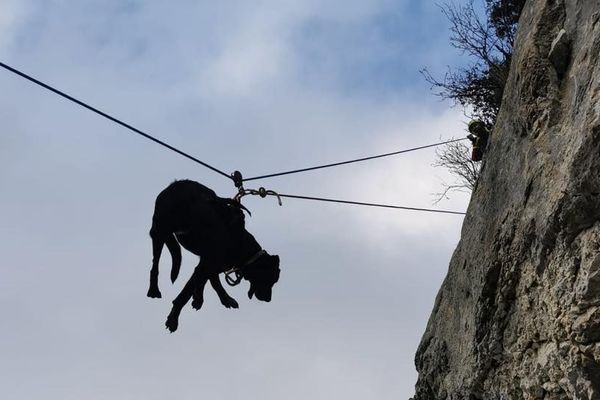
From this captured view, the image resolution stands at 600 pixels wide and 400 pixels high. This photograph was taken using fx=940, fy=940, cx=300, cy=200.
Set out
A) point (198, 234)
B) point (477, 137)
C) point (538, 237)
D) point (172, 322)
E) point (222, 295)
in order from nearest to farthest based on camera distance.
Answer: point (538, 237) < point (172, 322) < point (198, 234) < point (222, 295) < point (477, 137)

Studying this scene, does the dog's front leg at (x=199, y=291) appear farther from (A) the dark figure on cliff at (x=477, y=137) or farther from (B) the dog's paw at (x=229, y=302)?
(A) the dark figure on cliff at (x=477, y=137)

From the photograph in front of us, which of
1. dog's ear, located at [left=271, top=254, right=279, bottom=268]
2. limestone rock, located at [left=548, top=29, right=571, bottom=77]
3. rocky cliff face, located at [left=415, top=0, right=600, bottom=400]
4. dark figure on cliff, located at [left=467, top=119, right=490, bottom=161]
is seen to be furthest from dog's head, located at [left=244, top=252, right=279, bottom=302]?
limestone rock, located at [left=548, top=29, right=571, bottom=77]

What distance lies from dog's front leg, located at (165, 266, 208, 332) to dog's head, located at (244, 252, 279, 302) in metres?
0.71

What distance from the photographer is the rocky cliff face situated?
5.95 m

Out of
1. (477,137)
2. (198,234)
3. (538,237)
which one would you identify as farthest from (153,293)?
(477,137)

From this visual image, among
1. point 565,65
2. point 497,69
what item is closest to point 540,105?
point 565,65

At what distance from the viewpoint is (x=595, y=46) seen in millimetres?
6215

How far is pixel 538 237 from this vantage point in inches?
261

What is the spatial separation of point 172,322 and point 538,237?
3829 millimetres

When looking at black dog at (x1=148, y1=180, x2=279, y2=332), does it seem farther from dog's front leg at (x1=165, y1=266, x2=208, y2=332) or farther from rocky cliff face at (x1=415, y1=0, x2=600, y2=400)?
rocky cliff face at (x1=415, y1=0, x2=600, y2=400)

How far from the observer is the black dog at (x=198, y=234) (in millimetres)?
9227

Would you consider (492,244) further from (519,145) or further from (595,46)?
(595,46)

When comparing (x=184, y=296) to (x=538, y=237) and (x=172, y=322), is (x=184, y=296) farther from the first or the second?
(x=538, y=237)

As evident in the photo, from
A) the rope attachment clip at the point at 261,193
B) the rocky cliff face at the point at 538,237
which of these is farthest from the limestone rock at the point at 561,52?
the rope attachment clip at the point at 261,193
